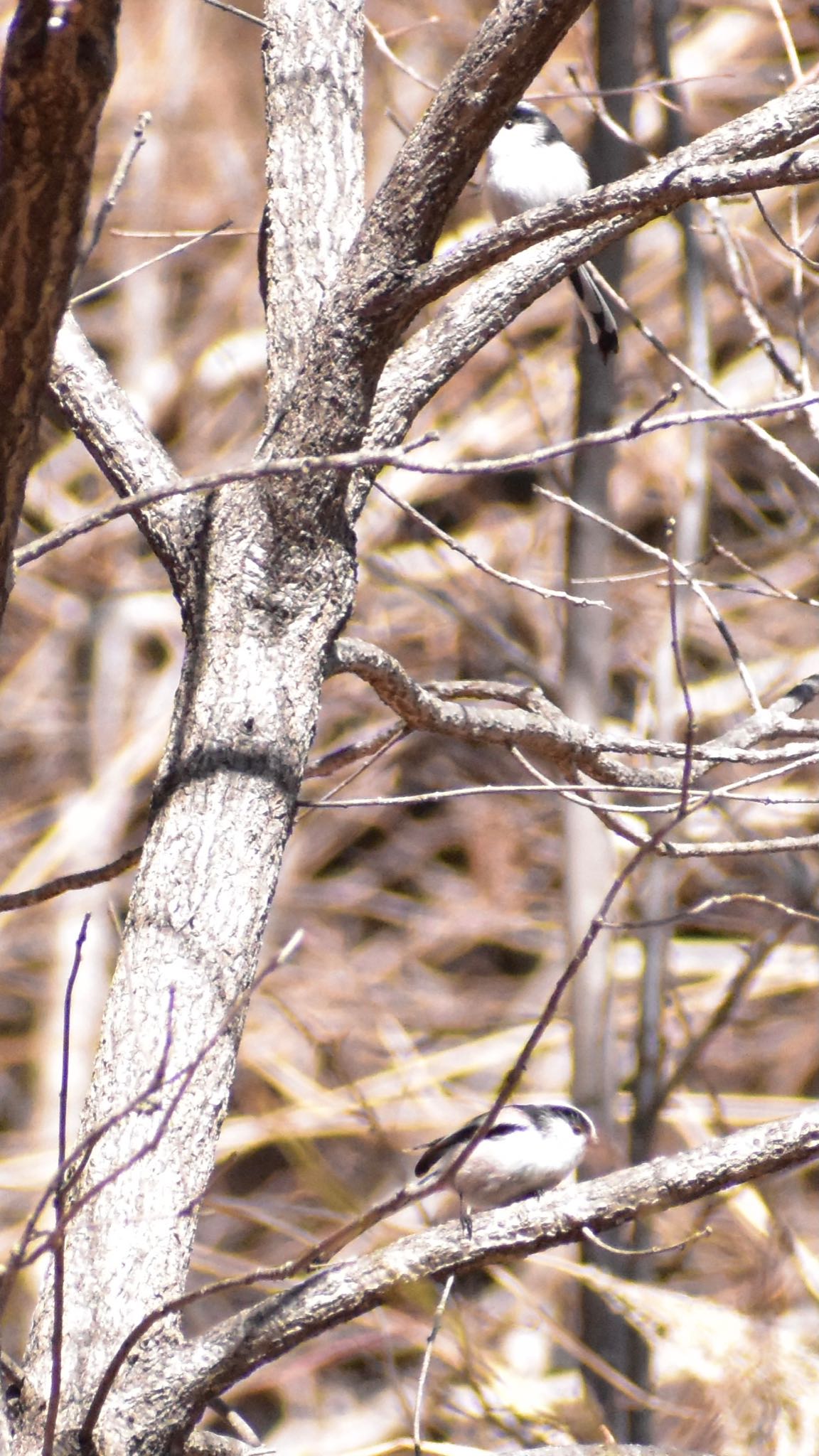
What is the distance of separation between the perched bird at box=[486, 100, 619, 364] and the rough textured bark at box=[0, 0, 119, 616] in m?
2.60

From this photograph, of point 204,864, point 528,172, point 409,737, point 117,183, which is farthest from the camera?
point 409,737

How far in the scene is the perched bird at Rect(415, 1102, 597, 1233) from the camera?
9.22 feet

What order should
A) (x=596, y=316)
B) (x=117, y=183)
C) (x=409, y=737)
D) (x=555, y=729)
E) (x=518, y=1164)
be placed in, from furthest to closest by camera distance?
(x=409, y=737)
(x=596, y=316)
(x=518, y=1164)
(x=555, y=729)
(x=117, y=183)

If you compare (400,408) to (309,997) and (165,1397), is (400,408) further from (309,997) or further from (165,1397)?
(309,997)

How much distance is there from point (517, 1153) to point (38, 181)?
215 centimetres

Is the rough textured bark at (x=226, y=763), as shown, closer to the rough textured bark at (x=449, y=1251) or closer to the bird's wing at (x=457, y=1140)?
the rough textured bark at (x=449, y=1251)

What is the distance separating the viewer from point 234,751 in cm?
174

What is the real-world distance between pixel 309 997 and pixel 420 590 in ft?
9.04

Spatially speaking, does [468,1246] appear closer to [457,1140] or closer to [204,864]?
[204,864]

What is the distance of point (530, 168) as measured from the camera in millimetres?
3742

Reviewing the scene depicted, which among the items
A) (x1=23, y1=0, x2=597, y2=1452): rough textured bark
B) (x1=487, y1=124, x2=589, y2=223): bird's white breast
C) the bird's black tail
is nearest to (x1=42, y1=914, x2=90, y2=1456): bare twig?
(x1=23, y1=0, x2=597, y2=1452): rough textured bark

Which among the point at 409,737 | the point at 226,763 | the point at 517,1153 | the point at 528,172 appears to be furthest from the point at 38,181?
the point at 409,737

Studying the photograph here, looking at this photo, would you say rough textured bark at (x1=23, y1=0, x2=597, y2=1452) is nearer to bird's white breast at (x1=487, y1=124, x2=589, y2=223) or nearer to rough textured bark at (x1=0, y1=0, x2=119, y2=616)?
rough textured bark at (x1=0, y1=0, x2=119, y2=616)

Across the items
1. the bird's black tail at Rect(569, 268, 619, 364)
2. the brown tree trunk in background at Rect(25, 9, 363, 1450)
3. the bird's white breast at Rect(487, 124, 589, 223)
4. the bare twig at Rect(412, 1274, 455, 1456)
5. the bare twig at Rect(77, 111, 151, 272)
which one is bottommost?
the bare twig at Rect(412, 1274, 455, 1456)
